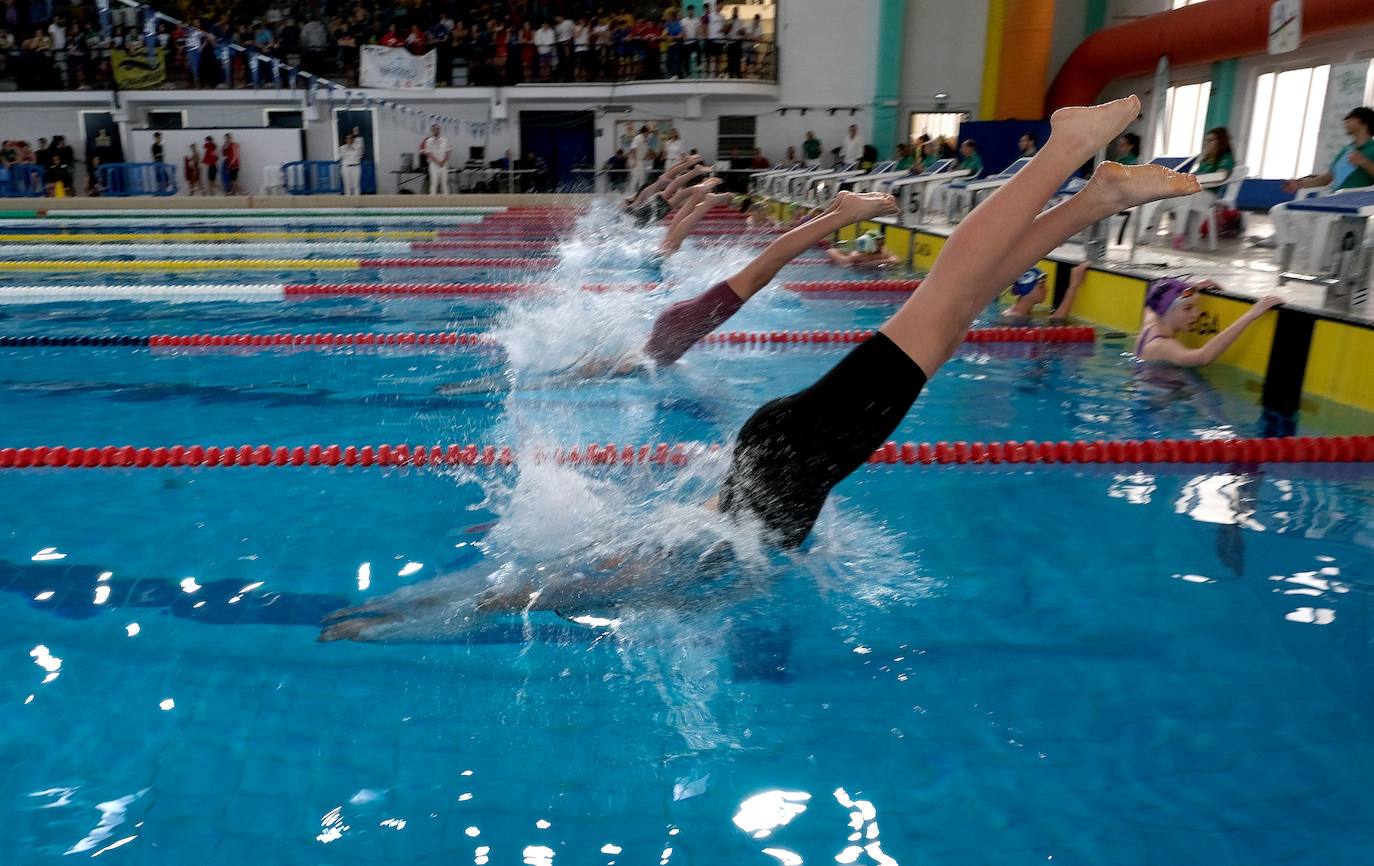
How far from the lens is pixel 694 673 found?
2.34 metres

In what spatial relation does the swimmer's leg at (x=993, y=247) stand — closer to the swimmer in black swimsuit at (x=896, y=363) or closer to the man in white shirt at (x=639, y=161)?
the swimmer in black swimsuit at (x=896, y=363)

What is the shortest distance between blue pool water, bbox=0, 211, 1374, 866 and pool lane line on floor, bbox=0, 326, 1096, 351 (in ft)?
6.17

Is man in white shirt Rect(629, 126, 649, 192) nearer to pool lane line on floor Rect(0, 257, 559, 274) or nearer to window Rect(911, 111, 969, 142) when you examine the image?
window Rect(911, 111, 969, 142)

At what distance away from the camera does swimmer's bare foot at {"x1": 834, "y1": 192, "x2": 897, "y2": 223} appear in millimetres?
3889

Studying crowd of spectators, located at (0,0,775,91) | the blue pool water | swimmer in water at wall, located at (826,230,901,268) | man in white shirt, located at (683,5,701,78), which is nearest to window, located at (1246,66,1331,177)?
swimmer in water at wall, located at (826,230,901,268)

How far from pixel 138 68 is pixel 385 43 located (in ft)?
15.6

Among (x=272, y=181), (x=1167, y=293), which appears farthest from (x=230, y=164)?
(x=1167, y=293)

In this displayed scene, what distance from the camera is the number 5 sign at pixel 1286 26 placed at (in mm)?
6836

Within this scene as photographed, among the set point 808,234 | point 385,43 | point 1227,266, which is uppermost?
point 385,43

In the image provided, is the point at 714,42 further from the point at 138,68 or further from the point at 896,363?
the point at 896,363

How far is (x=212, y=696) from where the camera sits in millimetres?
2264

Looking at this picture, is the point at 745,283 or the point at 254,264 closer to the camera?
the point at 745,283

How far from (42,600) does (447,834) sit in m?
1.67

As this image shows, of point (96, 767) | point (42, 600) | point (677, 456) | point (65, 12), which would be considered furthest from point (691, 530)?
point (65, 12)
